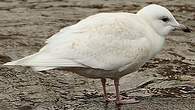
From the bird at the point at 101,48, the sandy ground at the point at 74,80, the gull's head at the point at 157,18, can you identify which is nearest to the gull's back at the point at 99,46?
the bird at the point at 101,48

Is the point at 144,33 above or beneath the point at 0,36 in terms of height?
above

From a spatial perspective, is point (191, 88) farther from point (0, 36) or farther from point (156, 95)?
point (0, 36)

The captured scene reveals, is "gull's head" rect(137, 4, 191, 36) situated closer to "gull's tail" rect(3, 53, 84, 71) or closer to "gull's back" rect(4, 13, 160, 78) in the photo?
"gull's back" rect(4, 13, 160, 78)

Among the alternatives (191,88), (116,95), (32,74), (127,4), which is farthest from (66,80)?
(127,4)

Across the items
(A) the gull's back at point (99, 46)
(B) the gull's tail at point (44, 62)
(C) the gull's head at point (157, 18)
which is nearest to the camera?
(B) the gull's tail at point (44, 62)

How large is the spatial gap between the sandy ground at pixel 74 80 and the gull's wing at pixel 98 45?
59 centimetres

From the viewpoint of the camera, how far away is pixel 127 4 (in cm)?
1203

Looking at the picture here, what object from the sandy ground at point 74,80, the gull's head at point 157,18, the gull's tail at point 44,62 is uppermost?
the gull's head at point 157,18

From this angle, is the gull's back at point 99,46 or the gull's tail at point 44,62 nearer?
the gull's tail at point 44,62

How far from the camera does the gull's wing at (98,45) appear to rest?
5566 millimetres

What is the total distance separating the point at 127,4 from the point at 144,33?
20.4ft

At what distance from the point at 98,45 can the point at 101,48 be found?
5 cm

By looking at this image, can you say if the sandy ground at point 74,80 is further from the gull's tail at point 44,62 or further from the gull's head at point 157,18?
the gull's head at point 157,18

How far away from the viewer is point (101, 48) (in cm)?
566
